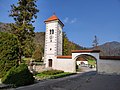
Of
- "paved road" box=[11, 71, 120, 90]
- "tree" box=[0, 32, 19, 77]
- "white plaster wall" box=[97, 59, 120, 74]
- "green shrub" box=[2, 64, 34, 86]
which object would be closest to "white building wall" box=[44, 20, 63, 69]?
"white plaster wall" box=[97, 59, 120, 74]

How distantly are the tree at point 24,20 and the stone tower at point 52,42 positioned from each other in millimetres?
9659

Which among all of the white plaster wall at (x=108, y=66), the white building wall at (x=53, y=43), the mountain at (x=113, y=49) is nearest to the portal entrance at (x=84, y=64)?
the mountain at (x=113, y=49)

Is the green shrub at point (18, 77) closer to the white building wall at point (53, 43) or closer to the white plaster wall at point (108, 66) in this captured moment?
the white plaster wall at point (108, 66)

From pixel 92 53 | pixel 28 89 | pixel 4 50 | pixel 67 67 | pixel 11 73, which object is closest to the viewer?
pixel 28 89

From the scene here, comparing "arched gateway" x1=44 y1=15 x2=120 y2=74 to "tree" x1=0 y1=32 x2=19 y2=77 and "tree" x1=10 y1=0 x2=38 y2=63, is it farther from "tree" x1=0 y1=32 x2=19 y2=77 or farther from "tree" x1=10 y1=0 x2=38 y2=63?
"tree" x1=0 y1=32 x2=19 y2=77

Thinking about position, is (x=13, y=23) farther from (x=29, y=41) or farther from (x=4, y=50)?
(x=4, y=50)

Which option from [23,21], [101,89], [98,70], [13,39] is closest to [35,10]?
[23,21]

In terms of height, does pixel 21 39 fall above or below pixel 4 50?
above

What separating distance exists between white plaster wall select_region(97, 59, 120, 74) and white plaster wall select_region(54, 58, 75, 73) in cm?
521

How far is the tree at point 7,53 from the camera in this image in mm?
13328

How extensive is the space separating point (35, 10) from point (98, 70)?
14.3 metres

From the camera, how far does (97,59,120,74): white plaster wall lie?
952 inches

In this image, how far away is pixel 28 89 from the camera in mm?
9758

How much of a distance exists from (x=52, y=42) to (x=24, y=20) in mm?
10578
